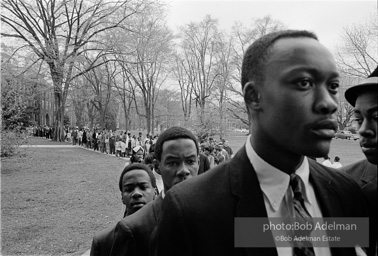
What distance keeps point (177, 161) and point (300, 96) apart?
6.00 feet

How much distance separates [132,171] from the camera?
3.96 m

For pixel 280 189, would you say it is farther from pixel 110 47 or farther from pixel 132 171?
pixel 110 47

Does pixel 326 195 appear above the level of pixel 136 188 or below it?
above

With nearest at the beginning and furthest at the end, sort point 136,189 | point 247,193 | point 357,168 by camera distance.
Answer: point 247,193, point 357,168, point 136,189

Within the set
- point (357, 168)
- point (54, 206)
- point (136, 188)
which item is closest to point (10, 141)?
point (54, 206)

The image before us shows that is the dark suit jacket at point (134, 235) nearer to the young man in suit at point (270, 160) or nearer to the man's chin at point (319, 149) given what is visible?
the young man in suit at point (270, 160)

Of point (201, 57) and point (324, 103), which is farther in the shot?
point (201, 57)

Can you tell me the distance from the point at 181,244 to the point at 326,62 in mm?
918

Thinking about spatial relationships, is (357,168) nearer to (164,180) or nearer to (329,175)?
(329,175)

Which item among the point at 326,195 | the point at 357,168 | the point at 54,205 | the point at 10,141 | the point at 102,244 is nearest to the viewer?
the point at 326,195

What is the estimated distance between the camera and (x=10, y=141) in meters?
14.5

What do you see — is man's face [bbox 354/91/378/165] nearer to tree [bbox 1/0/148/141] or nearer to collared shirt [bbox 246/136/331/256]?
collared shirt [bbox 246/136/331/256]

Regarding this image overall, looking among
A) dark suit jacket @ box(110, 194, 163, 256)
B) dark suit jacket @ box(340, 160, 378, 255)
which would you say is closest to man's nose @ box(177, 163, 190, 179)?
dark suit jacket @ box(110, 194, 163, 256)

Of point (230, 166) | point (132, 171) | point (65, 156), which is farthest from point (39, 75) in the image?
Answer: point (230, 166)
